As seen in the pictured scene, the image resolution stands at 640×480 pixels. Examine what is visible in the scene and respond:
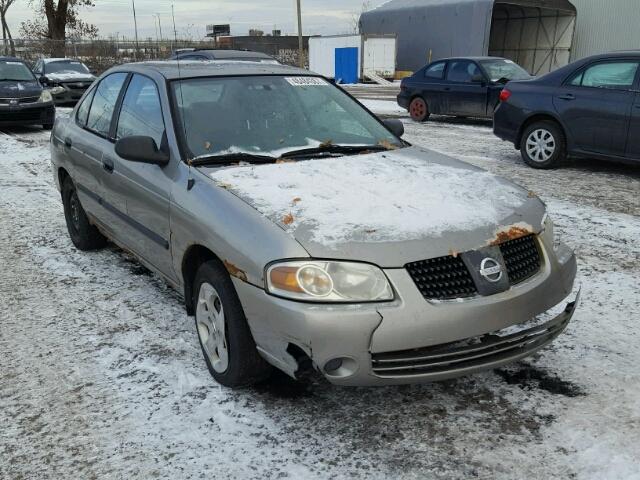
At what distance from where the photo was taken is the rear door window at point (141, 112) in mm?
3658

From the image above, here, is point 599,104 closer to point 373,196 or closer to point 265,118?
point 265,118

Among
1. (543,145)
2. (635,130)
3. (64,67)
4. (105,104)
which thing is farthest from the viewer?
(64,67)

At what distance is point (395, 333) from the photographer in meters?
2.43

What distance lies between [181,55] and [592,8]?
66.0 feet

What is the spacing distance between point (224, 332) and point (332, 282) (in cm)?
73

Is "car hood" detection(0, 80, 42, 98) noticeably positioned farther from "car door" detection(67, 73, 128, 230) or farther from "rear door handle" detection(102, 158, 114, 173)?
"rear door handle" detection(102, 158, 114, 173)

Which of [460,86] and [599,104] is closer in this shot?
[599,104]

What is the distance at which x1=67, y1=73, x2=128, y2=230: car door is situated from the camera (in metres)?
4.34

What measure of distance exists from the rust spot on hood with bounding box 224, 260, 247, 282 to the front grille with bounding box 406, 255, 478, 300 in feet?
2.38

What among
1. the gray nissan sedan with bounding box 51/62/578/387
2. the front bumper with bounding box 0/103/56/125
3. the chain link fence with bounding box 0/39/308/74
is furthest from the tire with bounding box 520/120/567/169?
the chain link fence with bounding box 0/39/308/74

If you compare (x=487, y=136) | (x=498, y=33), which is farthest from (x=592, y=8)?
(x=487, y=136)

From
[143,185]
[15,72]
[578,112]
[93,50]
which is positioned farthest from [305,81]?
[93,50]

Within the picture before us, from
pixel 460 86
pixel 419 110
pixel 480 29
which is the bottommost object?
pixel 419 110

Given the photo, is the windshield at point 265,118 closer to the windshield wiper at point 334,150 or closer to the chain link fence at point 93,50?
the windshield wiper at point 334,150
